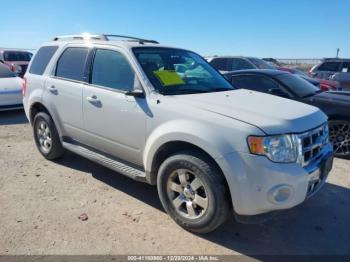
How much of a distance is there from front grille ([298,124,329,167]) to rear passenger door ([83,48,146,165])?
1.62 meters

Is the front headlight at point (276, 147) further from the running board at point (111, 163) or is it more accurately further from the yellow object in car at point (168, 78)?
the running board at point (111, 163)

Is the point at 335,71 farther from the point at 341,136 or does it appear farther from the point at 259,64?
the point at 341,136

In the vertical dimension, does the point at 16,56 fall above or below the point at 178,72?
above

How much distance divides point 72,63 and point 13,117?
536cm

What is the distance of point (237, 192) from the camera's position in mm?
2979

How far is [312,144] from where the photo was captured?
3.35 m

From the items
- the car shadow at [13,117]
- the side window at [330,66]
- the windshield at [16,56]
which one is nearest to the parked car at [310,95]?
the car shadow at [13,117]

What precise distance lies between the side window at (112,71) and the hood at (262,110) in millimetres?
724

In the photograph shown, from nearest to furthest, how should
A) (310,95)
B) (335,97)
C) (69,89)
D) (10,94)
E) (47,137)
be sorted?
1. (69,89)
2. (47,137)
3. (335,97)
4. (310,95)
5. (10,94)

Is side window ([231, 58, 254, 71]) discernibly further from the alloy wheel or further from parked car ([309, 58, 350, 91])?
the alloy wheel

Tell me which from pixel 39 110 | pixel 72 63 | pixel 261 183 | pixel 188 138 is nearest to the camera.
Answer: pixel 261 183

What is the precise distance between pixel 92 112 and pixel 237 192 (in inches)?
86.4

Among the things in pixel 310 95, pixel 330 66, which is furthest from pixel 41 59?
pixel 330 66

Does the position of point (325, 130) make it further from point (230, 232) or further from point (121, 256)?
point (121, 256)
